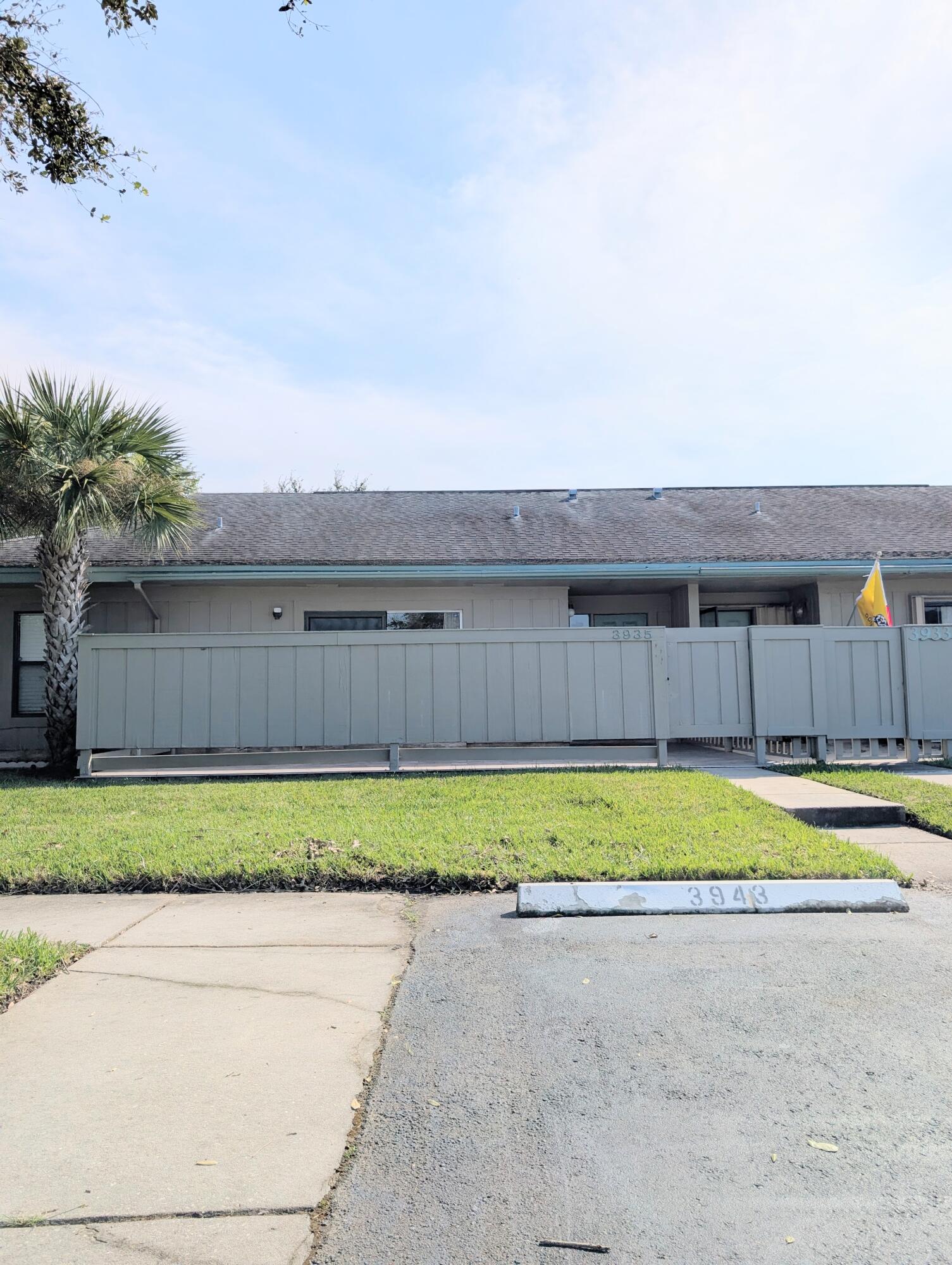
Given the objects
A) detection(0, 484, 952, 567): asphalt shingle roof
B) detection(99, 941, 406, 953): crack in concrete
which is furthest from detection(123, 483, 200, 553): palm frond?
detection(99, 941, 406, 953): crack in concrete

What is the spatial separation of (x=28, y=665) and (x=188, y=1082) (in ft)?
42.2

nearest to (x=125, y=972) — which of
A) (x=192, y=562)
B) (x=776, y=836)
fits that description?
(x=776, y=836)

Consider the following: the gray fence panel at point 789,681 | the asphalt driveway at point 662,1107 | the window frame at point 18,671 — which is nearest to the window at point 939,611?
the gray fence panel at point 789,681

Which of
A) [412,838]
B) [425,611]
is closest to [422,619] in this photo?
[425,611]

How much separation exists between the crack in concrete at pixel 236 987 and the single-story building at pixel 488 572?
29.8 ft

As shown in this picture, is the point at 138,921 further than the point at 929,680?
No

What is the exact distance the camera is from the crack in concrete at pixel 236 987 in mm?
3778

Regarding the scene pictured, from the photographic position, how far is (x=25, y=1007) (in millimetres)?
3756

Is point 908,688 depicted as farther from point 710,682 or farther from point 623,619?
point 623,619

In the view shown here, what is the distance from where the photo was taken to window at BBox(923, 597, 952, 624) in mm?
15297

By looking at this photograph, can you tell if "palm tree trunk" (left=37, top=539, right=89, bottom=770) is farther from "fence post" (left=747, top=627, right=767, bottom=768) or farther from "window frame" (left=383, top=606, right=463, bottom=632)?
"fence post" (left=747, top=627, right=767, bottom=768)

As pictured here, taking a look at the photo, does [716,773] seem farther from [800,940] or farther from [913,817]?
[800,940]

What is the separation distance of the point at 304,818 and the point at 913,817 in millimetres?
5147

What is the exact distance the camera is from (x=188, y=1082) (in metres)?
3.06
